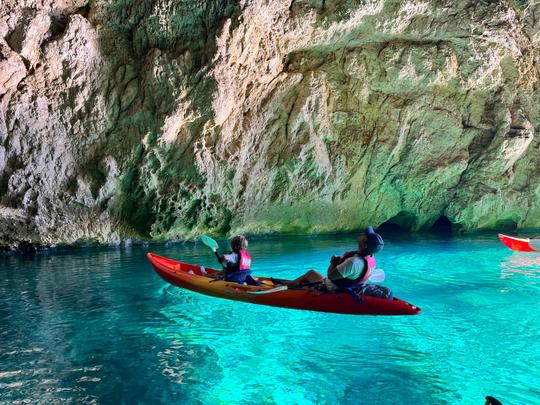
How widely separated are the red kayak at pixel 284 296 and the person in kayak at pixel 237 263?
17 centimetres

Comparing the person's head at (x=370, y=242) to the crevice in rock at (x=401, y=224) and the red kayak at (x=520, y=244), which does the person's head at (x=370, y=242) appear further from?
the crevice in rock at (x=401, y=224)

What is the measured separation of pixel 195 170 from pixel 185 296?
21.6ft

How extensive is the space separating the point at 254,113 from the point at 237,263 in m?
8.03

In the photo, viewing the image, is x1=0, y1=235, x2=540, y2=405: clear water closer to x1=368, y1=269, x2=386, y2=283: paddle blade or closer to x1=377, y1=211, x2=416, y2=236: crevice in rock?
x1=368, y1=269, x2=386, y2=283: paddle blade

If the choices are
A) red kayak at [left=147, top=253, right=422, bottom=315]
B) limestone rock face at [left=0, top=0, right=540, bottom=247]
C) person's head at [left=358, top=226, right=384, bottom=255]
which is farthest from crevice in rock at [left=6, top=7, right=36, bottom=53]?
person's head at [left=358, top=226, right=384, bottom=255]

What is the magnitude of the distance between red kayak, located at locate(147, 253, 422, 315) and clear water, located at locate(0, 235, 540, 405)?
18 centimetres

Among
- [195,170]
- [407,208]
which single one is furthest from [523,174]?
[195,170]

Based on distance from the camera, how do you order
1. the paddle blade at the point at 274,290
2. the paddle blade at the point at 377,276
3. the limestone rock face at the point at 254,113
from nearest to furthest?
the paddle blade at the point at 377,276 < the paddle blade at the point at 274,290 < the limestone rock face at the point at 254,113

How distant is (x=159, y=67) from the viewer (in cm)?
1170

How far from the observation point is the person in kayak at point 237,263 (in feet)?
21.5

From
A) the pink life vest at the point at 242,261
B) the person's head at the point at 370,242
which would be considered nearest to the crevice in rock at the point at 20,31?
the pink life vest at the point at 242,261

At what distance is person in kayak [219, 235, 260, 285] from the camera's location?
21.5ft

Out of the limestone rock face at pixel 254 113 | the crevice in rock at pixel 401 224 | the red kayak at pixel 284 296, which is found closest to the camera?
the red kayak at pixel 284 296

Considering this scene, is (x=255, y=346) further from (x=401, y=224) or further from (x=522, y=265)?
(x=401, y=224)
